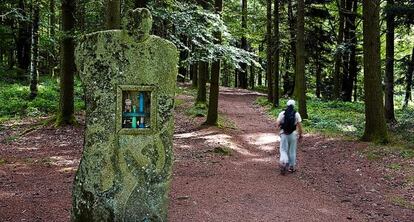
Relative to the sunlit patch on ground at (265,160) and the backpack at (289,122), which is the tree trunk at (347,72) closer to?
the sunlit patch on ground at (265,160)

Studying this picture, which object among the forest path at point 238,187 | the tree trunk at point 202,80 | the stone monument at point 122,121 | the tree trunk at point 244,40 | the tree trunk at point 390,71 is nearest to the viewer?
the stone monument at point 122,121

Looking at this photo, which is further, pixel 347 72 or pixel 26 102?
pixel 347 72

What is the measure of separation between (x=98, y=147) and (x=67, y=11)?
11069 mm

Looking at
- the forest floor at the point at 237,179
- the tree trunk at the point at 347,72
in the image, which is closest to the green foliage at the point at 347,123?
the forest floor at the point at 237,179

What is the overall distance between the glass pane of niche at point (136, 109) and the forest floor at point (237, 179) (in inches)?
81.6

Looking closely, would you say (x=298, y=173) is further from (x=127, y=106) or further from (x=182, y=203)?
(x=127, y=106)

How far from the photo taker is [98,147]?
5.95 m

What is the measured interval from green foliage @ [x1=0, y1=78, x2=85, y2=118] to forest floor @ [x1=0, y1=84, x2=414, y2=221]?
128 inches

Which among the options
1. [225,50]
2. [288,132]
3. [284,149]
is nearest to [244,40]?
[225,50]

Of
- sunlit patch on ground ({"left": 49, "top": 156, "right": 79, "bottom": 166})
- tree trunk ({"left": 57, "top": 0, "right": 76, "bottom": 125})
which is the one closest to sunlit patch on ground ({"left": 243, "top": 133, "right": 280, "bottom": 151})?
sunlit patch on ground ({"left": 49, "top": 156, "right": 79, "bottom": 166})

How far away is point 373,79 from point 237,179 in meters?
6.31

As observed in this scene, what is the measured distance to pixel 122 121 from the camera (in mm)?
6008

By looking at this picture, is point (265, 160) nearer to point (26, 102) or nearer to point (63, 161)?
point (63, 161)

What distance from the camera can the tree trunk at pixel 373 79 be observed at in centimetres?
1337
